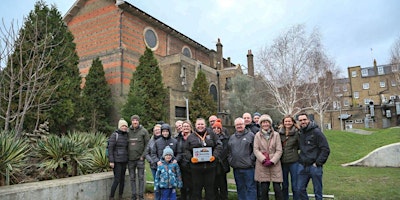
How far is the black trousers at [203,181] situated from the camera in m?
5.16

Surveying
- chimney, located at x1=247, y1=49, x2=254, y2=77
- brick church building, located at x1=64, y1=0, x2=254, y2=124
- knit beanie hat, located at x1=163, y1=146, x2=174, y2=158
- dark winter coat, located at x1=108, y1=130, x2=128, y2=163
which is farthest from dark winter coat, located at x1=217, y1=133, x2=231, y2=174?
chimney, located at x1=247, y1=49, x2=254, y2=77

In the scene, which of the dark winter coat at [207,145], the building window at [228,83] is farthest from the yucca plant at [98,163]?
the building window at [228,83]

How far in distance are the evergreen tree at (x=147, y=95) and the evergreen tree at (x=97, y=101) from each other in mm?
2856

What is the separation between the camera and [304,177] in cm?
498

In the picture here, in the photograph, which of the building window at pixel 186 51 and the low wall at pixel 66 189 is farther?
the building window at pixel 186 51

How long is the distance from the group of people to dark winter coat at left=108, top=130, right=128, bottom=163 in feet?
0.50

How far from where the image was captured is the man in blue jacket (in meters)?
4.82

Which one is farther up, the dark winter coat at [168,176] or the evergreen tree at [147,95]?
the evergreen tree at [147,95]

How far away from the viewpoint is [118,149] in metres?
6.14

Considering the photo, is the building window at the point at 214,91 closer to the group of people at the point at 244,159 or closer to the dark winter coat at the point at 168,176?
the group of people at the point at 244,159

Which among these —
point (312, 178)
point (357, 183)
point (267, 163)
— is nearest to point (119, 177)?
point (267, 163)

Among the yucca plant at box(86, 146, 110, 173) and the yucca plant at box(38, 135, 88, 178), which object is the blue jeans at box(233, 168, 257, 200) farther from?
the yucca plant at box(38, 135, 88, 178)

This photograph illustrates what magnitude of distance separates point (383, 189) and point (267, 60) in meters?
16.4

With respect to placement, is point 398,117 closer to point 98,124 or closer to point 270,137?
point 98,124
